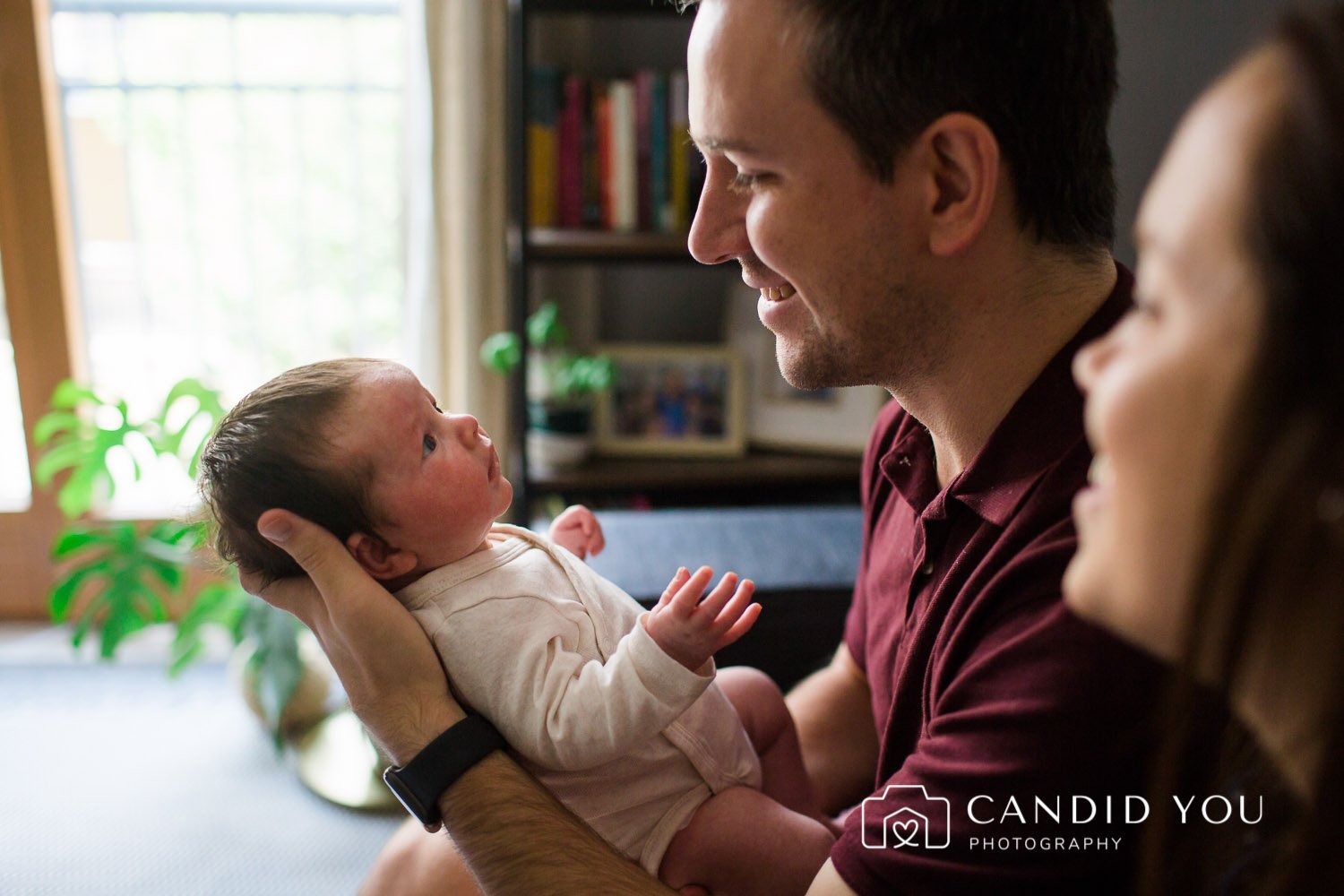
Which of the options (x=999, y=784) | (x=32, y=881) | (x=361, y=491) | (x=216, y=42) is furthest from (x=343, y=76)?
(x=999, y=784)

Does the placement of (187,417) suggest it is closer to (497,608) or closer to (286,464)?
(286,464)

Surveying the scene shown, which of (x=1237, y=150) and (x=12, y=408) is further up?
(x=1237, y=150)

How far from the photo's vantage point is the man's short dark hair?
0.94 meters

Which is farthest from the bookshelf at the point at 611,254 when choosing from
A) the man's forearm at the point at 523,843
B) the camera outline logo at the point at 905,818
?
the camera outline logo at the point at 905,818

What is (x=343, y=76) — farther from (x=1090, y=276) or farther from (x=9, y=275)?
(x=1090, y=276)

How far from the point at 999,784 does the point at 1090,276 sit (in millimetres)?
493

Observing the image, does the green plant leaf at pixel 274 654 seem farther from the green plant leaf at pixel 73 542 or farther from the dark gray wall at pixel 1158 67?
the dark gray wall at pixel 1158 67

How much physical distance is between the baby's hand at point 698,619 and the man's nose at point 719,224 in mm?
367

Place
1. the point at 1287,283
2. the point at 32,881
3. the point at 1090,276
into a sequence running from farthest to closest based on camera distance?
the point at 32,881
the point at 1090,276
the point at 1287,283

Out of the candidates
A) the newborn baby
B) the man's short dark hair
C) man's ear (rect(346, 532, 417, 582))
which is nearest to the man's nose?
the man's short dark hair

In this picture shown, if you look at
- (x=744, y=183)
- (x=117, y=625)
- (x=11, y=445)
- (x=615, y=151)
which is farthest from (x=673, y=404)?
(x=11, y=445)

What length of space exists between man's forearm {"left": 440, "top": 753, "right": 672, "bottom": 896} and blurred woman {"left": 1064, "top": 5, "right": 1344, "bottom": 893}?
0.49m

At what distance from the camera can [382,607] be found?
104 centimetres

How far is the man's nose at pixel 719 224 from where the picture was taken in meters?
1.14
